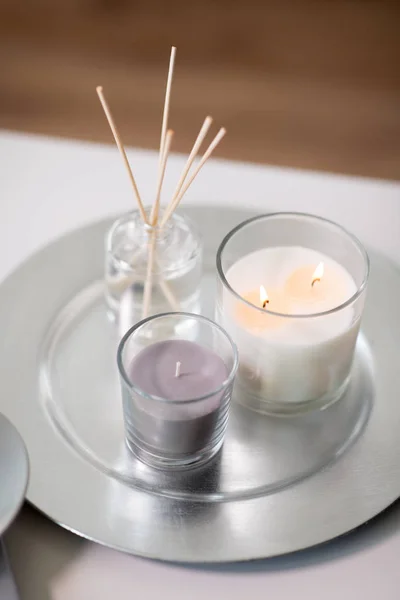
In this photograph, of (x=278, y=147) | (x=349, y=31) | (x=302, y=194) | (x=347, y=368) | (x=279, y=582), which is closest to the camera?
(x=279, y=582)

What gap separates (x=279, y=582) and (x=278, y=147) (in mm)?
939

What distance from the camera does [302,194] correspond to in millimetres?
818

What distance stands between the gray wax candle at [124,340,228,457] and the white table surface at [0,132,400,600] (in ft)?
0.26

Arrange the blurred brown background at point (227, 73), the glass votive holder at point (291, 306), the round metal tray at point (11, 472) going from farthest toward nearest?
the blurred brown background at point (227, 73)
the glass votive holder at point (291, 306)
the round metal tray at point (11, 472)

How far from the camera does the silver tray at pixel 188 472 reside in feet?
1.63

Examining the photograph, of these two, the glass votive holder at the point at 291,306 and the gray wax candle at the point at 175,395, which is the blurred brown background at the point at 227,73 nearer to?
the glass votive holder at the point at 291,306

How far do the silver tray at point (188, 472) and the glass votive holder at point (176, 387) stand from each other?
20 mm

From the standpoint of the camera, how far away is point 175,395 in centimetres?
53

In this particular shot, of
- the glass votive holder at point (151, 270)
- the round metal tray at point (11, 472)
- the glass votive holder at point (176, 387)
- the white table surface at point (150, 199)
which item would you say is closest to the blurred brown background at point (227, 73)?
the white table surface at point (150, 199)

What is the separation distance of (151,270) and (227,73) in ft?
3.18

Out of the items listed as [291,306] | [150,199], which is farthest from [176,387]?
[150,199]

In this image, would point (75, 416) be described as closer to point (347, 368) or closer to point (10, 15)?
point (347, 368)

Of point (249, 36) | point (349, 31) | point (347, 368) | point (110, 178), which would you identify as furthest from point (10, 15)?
point (347, 368)

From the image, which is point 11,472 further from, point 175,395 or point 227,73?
point 227,73
